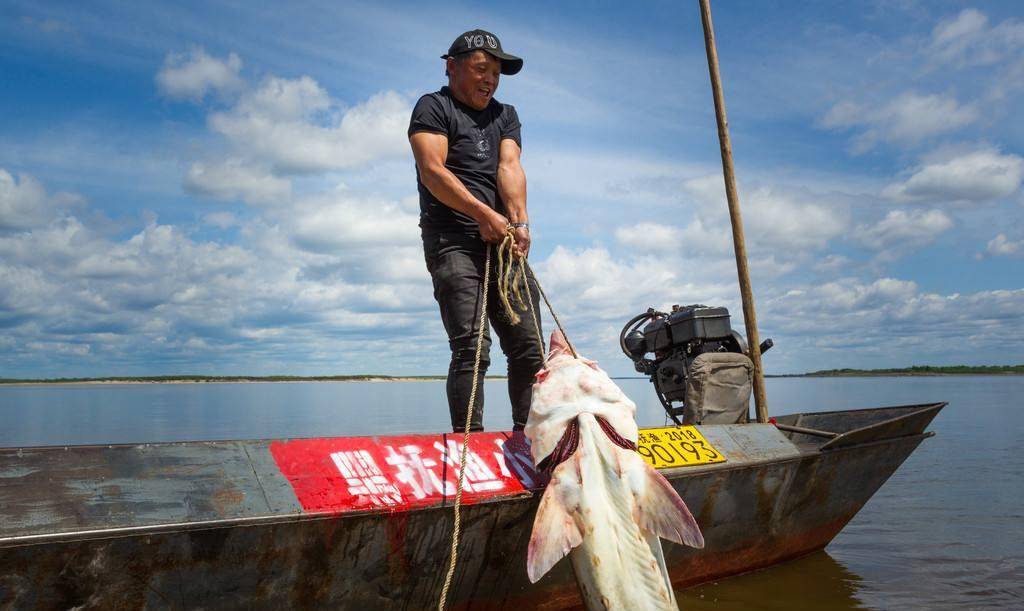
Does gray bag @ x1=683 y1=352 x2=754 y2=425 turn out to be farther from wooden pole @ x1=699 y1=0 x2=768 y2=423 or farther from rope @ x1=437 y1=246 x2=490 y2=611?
rope @ x1=437 y1=246 x2=490 y2=611

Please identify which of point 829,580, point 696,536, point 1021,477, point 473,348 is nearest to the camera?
point 696,536

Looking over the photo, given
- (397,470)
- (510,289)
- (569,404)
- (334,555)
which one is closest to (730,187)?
(510,289)

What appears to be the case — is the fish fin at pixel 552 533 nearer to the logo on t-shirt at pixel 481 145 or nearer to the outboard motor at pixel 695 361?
the logo on t-shirt at pixel 481 145

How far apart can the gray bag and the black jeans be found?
173 cm

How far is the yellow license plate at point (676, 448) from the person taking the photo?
3.85m

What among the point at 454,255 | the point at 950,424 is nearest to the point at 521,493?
the point at 454,255

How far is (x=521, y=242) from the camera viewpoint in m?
3.97

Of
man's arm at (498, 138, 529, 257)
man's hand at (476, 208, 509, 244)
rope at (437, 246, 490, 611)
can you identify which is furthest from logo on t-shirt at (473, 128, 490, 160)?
rope at (437, 246, 490, 611)

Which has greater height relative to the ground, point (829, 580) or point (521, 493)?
point (521, 493)

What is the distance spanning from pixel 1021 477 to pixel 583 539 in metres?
9.90

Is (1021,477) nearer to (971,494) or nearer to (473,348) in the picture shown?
(971,494)

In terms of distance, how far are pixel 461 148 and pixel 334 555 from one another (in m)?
2.35

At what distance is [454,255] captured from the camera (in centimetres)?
395

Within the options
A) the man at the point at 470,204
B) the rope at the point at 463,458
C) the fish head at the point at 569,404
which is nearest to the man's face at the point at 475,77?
the man at the point at 470,204
